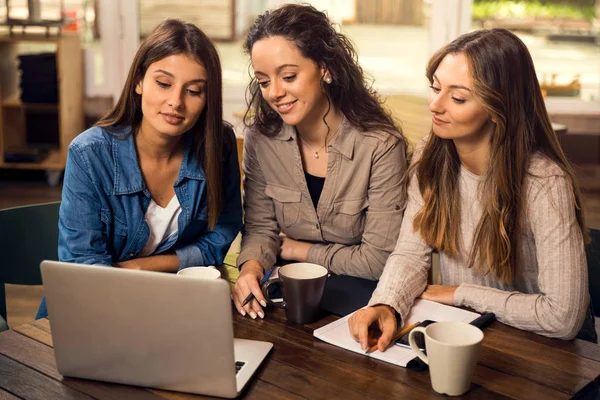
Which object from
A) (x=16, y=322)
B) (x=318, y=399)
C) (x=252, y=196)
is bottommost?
(x=16, y=322)

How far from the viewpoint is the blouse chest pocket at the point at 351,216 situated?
185cm

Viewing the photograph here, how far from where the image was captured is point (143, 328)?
1.09m

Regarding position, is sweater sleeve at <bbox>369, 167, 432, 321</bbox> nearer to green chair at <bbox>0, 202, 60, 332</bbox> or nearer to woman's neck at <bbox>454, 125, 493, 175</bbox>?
woman's neck at <bbox>454, 125, 493, 175</bbox>

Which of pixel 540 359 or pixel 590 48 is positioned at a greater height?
pixel 590 48

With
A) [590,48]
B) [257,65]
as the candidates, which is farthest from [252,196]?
[590,48]

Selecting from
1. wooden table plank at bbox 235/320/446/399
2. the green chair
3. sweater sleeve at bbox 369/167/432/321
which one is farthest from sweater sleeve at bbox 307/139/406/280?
the green chair

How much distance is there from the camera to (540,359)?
4.13ft

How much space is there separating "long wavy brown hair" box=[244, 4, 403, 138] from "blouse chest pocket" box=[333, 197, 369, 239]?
7.5 inches

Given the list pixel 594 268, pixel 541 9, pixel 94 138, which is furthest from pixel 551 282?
pixel 541 9

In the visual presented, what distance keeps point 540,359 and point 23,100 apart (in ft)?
13.9

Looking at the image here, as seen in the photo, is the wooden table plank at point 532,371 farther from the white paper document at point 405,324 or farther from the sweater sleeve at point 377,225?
the sweater sleeve at point 377,225

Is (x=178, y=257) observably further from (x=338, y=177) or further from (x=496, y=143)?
(x=496, y=143)

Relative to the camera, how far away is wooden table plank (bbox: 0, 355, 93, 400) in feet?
3.71

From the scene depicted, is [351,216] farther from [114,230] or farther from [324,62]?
[114,230]
